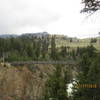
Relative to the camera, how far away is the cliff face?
44.0m

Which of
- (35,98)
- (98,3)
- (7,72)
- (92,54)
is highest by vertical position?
(98,3)

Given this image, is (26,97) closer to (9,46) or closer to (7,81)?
(7,81)

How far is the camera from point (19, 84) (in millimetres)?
47750

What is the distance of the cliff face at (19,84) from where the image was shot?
144 ft

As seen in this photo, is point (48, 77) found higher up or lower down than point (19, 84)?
higher up

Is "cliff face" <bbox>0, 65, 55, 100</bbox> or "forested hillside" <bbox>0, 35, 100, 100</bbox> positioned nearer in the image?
"forested hillside" <bbox>0, 35, 100, 100</bbox>

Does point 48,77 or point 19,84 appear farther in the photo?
point 48,77

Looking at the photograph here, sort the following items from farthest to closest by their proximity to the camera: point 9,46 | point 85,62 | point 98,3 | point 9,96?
point 9,46 → point 9,96 → point 85,62 → point 98,3

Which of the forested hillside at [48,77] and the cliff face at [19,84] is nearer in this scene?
the forested hillside at [48,77]

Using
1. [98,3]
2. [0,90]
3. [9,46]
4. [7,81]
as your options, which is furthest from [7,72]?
[98,3]

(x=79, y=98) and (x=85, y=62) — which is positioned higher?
(x=85, y=62)

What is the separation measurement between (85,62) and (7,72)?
37.5 m

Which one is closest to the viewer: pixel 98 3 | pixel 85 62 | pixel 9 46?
pixel 98 3

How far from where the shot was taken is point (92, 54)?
16172 millimetres
